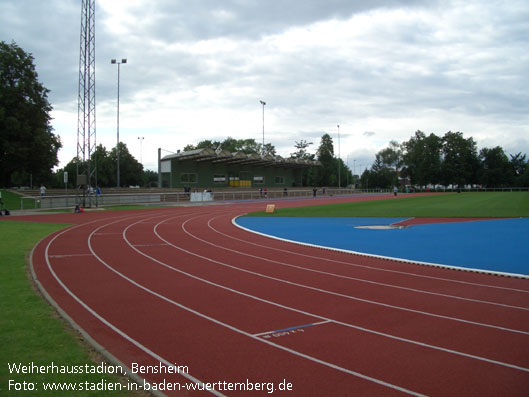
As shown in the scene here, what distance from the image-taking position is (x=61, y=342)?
557 centimetres

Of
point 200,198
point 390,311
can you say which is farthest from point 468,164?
point 390,311

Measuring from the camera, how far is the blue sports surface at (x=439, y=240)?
38.6ft

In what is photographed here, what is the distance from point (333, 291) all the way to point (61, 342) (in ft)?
17.0

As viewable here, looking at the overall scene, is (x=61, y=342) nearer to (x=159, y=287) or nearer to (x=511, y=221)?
(x=159, y=287)

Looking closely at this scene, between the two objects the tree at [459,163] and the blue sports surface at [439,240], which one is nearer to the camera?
the blue sports surface at [439,240]

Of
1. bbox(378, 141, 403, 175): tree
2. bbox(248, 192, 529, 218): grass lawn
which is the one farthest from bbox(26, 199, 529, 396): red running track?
bbox(378, 141, 403, 175): tree

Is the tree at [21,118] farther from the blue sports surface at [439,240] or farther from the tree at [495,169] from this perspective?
the tree at [495,169]

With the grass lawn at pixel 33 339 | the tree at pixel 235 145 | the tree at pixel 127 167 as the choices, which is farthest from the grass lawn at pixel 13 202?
the tree at pixel 235 145

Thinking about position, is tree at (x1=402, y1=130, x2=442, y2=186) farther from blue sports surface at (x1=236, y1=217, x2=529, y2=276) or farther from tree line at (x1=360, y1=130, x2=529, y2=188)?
blue sports surface at (x1=236, y1=217, x2=529, y2=276)

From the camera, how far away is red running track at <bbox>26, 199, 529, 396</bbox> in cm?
467

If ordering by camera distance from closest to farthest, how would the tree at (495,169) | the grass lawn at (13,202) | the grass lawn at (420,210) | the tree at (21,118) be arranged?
the grass lawn at (420,210)
the grass lawn at (13,202)
the tree at (21,118)
the tree at (495,169)

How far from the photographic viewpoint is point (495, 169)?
10469cm

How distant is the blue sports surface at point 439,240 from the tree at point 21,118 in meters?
29.8

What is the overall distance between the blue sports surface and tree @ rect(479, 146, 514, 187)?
92.7 m
